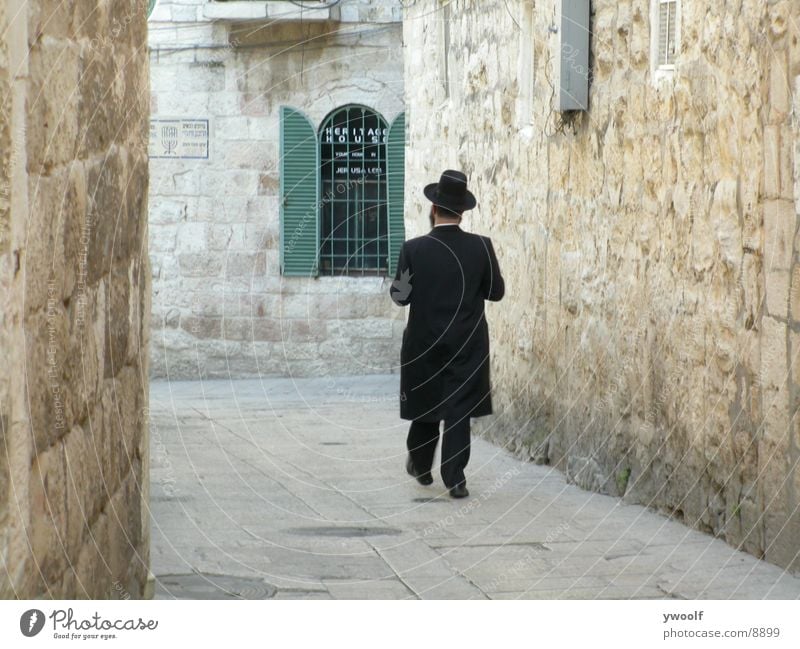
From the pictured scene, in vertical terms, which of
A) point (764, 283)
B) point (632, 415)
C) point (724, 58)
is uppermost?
point (724, 58)

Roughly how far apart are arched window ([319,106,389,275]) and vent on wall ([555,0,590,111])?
6983 millimetres

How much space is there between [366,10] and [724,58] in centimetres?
893

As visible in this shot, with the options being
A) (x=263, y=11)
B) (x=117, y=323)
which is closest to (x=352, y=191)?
(x=263, y=11)

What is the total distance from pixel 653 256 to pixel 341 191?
818 centimetres

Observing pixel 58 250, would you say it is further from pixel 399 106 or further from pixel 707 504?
pixel 399 106

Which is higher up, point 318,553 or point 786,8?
point 786,8

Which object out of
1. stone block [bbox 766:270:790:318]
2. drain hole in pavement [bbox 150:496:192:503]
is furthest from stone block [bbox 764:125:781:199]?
drain hole in pavement [bbox 150:496:192:503]

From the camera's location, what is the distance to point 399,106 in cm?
1462

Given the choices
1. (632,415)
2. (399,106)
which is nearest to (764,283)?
(632,415)

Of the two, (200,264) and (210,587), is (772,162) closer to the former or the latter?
(210,587)

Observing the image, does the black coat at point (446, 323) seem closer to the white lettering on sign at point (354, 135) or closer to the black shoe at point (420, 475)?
the black shoe at point (420, 475)

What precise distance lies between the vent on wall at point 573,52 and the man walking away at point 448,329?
0.74 metres

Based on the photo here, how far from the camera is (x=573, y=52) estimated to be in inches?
304

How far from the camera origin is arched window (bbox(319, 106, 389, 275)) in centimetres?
1467
